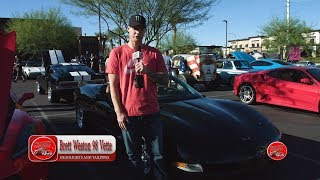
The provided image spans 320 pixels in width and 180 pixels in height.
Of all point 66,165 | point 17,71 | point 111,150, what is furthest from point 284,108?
point 17,71

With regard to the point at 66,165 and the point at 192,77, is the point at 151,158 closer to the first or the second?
the point at 66,165

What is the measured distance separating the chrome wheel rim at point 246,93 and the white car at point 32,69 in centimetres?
1607

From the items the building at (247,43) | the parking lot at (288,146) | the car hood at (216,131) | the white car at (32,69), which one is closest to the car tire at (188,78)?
the parking lot at (288,146)

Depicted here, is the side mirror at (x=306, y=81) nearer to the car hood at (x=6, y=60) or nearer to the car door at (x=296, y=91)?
the car door at (x=296, y=91)

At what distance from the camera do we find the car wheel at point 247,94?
10539mm

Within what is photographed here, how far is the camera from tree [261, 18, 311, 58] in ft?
135

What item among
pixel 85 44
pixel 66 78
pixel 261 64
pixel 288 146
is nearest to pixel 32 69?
pixel 261 64

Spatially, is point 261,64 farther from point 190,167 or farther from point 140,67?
point 140,67

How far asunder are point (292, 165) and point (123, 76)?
284 centimetres

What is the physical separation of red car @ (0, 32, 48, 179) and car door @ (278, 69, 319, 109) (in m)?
6.88

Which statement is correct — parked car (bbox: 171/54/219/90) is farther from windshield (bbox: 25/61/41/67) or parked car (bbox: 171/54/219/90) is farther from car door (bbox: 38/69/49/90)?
windshield (bbox: 25/61/41/67)

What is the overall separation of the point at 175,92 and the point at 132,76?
219cm

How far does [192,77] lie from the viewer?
14633mm

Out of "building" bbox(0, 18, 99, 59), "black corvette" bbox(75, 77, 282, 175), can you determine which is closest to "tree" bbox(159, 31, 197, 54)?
"building" bbox(0, 18, 99, 59)
